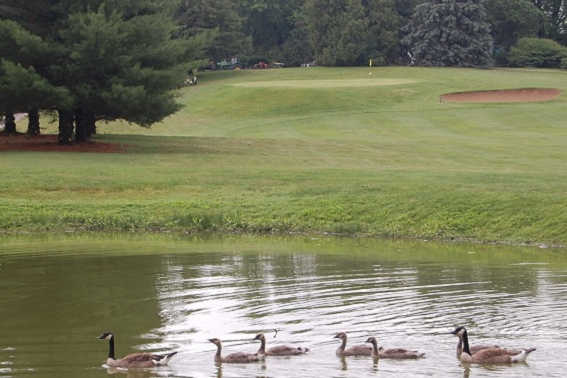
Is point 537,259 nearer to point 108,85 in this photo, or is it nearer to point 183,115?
point 108,85

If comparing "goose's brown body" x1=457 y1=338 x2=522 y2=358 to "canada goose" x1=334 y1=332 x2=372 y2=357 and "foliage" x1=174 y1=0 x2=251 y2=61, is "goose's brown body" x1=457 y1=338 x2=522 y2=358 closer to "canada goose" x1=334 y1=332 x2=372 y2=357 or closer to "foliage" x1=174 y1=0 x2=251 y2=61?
"canada goose" x1=334 y1=332 x2=372 y2=357

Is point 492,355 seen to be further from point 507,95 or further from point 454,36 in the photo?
point 454,36

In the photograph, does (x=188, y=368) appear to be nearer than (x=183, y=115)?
Yes

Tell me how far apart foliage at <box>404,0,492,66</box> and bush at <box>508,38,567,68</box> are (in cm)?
573

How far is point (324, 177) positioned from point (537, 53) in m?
82.7

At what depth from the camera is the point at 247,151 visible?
48250 mm

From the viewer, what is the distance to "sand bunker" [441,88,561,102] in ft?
252

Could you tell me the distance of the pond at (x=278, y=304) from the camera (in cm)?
1413

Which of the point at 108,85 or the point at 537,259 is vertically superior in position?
the point at 108,85

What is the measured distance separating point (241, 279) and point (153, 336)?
5.18 meters

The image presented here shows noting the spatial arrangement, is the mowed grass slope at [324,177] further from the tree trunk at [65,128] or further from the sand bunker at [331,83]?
the sand bunker at [331,83]

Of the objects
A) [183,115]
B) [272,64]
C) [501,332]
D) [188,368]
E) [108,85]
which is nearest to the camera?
[188,368]

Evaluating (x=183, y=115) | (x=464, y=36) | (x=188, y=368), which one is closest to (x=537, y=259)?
(x=188, y=368)

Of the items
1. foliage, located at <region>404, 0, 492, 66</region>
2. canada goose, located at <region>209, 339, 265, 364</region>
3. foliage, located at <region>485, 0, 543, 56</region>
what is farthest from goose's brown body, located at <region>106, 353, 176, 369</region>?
foliage, located at <region>485, 0, 543, 56</region>
